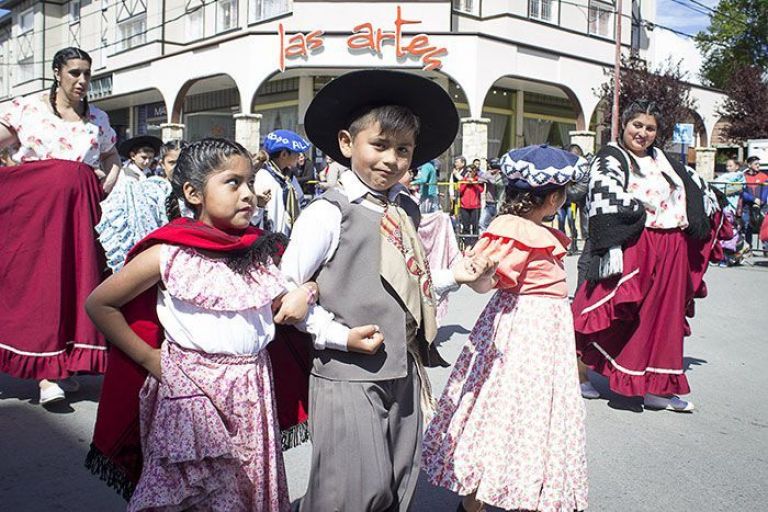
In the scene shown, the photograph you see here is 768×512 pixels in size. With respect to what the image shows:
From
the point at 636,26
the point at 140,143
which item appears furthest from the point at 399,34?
the point at 140,143

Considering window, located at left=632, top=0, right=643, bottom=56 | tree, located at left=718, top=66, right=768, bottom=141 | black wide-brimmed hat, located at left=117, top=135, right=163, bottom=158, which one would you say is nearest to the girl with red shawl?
black wide-brimmed hat, located at left=117, top=135, right=163, bottom=158

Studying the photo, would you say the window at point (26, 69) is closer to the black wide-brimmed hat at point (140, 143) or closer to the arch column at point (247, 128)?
the arch column at point (247, 128)

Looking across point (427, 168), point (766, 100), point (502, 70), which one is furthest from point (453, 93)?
point (766, 100)

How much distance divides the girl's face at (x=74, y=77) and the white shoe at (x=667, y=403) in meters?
4.17

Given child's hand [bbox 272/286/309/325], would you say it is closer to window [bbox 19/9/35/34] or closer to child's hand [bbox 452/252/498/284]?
child's hand [bbox 452/252/498/284]

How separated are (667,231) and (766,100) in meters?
25.0

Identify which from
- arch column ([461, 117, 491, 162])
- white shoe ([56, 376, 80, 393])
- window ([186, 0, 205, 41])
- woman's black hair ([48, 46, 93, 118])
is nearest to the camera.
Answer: woman's black hair ([48, 46, 93, 118])

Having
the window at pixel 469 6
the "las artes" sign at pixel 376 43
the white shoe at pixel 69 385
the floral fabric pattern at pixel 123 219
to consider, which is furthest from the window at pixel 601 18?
the white shoe at pixel 69 385

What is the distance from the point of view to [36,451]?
3924 mm

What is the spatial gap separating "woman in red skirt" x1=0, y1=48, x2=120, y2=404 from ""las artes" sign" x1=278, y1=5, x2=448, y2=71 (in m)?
16.2

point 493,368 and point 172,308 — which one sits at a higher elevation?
point 172,308

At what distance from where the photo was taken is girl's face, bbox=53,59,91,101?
4.48m

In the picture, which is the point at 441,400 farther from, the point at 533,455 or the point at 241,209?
the point at 241,209

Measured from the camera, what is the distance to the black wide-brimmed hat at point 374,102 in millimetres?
2518
